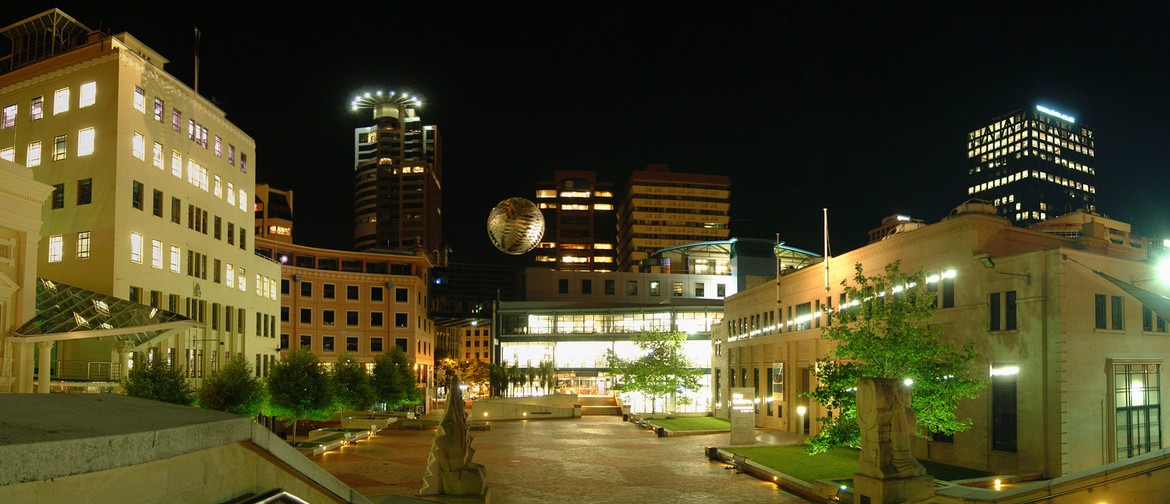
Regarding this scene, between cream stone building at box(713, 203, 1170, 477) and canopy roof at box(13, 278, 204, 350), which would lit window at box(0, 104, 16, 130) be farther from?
cream stone building at box(713, 203, 1170, 477)

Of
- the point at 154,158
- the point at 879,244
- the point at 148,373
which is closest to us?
the point at 148,373

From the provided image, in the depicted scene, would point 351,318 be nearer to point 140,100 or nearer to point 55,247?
point 140,100

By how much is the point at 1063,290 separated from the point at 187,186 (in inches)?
1903

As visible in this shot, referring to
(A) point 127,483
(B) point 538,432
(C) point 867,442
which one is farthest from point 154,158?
(A) point 127,483

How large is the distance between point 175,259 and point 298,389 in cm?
1106

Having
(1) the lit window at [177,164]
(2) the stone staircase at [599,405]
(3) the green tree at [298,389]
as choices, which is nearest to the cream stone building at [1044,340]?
(3) the green tree at [298,389]

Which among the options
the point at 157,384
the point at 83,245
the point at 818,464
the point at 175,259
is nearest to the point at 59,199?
the point at 83,245

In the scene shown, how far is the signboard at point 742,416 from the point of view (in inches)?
1780

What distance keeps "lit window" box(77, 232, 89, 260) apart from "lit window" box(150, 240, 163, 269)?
3.95 metres

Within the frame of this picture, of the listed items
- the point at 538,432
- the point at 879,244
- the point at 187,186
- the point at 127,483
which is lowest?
the point at 538,432

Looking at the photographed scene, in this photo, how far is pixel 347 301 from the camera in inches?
3927

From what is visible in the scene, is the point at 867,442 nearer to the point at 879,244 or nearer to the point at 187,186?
the point at 879,244

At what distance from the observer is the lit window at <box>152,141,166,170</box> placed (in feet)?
164

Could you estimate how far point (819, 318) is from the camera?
50438 millimetres
